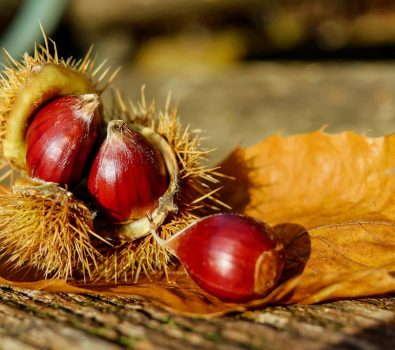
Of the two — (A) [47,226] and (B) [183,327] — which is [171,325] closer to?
(B) [183,327]

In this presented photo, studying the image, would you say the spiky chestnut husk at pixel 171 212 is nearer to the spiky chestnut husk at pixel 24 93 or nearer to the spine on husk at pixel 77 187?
the spine on husk at pixel 77 187

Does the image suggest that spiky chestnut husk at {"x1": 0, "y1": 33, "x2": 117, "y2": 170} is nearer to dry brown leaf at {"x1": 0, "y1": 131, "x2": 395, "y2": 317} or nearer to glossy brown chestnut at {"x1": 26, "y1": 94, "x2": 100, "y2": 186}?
glossy brown chestnut at {"x1": 26, "y1": 94, "x2": 100, "y2": 186}

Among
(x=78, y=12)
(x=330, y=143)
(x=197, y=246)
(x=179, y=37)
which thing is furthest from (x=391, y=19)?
(x=197, y=246)

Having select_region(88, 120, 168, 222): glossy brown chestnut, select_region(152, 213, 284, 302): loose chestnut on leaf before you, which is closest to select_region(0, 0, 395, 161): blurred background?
select_region(88, 120, 168, 222): glossy brown chestnut

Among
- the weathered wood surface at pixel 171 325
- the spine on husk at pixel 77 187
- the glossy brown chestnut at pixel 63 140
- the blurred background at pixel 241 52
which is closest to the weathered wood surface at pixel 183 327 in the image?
the weathered wood surface at pixel 171 325

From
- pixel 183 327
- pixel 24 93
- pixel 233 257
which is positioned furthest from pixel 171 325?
pixel 24 93

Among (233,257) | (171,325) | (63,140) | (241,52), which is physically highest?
(241,52)

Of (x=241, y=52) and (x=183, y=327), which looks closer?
(x=183, y=327)
